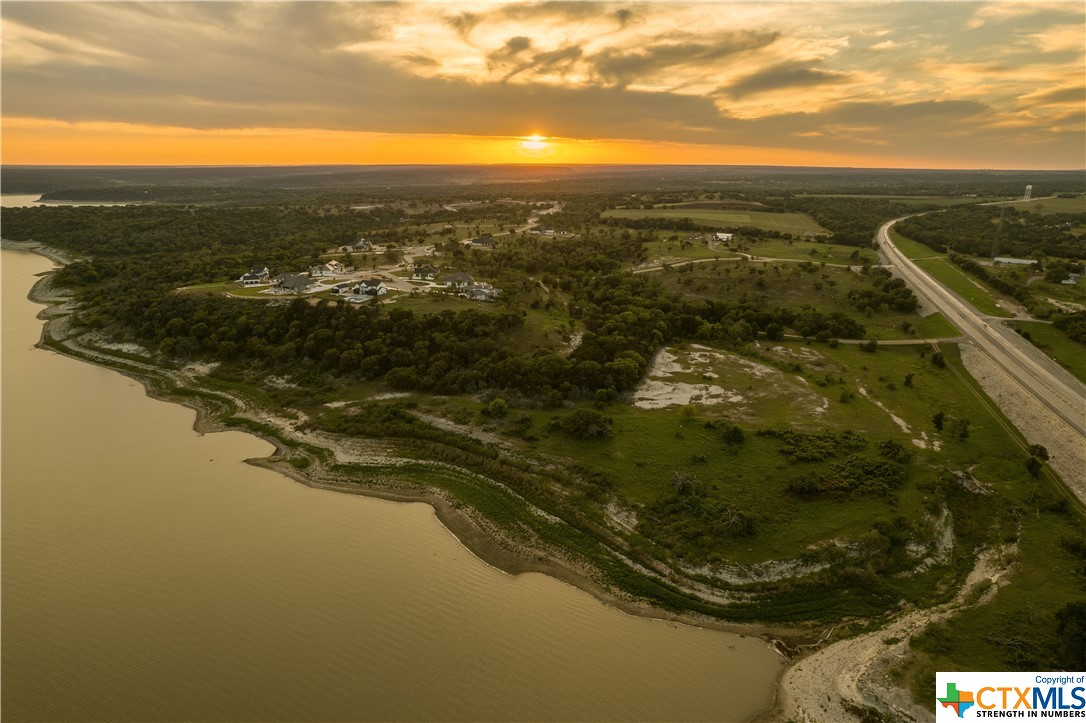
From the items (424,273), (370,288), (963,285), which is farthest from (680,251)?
(370,288)

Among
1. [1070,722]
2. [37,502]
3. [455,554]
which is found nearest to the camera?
[1070,722]

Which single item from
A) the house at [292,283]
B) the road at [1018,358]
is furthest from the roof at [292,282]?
→ the road at [1018,358]

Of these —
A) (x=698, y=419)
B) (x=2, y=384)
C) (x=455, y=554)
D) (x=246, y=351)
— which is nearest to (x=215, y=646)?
(x=455, y=554)

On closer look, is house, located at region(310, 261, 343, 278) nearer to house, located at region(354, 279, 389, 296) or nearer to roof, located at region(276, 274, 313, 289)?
roof, located at region(276, 274, 313, 289)

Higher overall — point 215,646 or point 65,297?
point 65,297

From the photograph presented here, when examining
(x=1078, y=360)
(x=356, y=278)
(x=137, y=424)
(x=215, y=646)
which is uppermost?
(x=356, y=278)

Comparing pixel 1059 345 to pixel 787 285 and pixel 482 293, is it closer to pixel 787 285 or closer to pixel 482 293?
pixel 787 285

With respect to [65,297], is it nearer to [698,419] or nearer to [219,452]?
[219,452]
